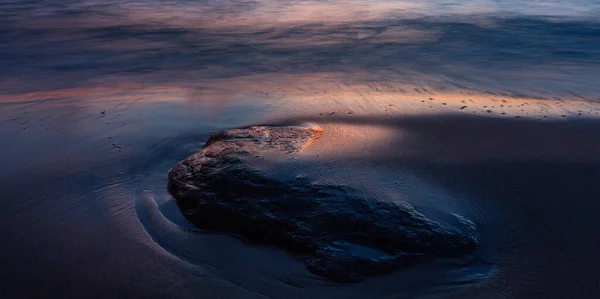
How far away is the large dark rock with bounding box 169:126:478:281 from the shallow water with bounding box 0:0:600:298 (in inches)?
3.5

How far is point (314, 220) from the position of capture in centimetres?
290

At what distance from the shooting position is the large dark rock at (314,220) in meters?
2.72

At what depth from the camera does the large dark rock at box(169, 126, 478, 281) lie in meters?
2.72

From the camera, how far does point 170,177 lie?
3.66 meters

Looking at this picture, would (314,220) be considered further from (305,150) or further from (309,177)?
(305,150)

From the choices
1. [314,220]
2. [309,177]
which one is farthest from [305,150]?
[314,220]

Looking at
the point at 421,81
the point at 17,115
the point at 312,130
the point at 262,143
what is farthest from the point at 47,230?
the point at 421,81

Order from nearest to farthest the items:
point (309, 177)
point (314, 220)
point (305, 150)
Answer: point (314, 220) → point (309, 177) → point (305, 150)

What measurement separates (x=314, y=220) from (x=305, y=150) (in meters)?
1.07

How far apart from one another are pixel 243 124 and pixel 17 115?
2414 mm

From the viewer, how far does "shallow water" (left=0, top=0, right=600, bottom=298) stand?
2703mm

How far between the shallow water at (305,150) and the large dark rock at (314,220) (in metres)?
0.09

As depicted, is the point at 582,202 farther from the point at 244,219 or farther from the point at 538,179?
the point at 244,219

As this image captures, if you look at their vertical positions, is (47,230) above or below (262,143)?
below
